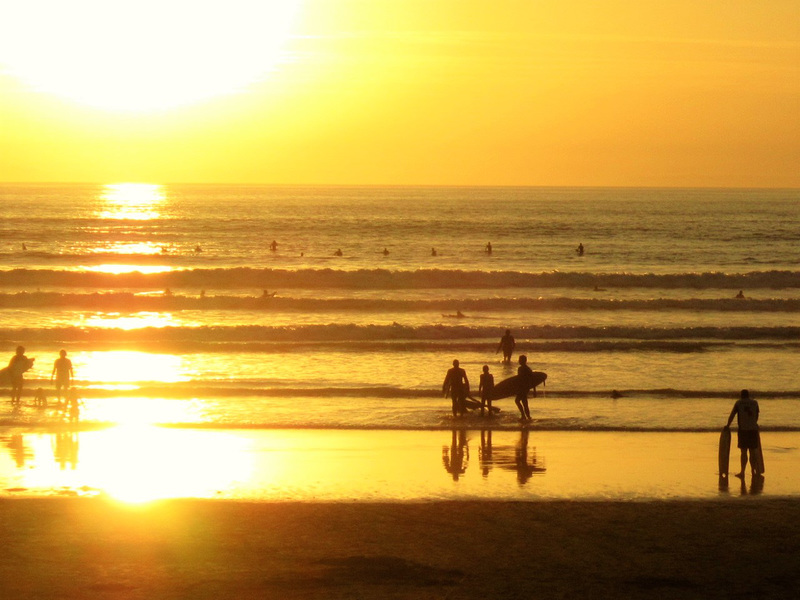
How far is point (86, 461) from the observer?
49.4 feet

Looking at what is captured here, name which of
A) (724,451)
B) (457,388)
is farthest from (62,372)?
(724,451)

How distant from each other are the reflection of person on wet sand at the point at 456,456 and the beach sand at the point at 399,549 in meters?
2.07

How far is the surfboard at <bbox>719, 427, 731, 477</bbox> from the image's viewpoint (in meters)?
13.8

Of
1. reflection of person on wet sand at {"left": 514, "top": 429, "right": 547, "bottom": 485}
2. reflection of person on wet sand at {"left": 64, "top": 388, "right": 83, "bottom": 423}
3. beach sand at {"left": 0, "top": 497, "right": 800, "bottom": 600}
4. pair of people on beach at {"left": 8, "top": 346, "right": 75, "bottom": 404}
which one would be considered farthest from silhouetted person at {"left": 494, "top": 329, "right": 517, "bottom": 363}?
Answer: beach sand at {"left": 0, "top": 497, "right": 800, "bottom": 600}

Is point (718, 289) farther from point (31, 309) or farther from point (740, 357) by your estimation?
point (31, 309)

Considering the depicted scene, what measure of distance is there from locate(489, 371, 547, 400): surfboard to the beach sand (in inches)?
246

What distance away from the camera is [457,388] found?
18672mm

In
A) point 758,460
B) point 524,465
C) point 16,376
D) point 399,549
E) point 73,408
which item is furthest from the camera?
point 16,376

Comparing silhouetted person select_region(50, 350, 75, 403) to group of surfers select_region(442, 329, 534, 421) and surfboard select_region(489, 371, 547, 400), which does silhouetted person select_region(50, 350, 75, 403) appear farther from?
surfboard select_region(489, 371, 547, 400)

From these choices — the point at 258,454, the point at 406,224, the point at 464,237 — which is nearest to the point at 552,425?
the point at 258,454

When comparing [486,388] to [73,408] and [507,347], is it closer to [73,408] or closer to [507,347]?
[73,408]

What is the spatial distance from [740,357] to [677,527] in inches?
676

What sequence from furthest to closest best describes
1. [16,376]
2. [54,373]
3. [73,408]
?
[54,373]
[16,376]
[73,408]

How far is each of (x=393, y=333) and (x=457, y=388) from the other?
13688 millimetres
